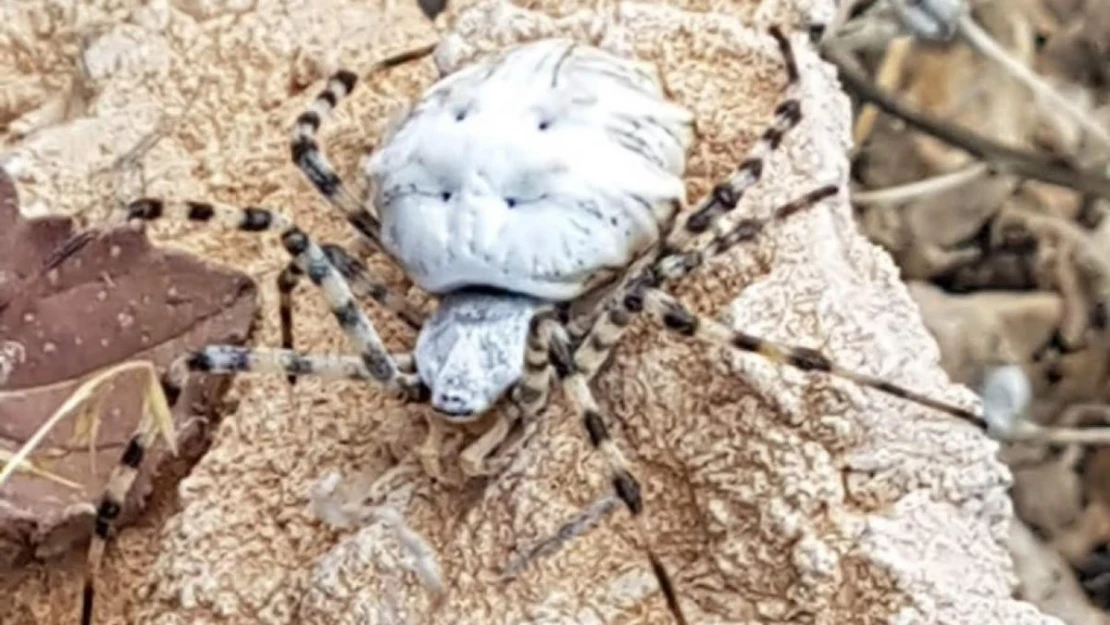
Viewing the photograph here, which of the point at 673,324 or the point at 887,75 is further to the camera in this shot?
the point at 887,75

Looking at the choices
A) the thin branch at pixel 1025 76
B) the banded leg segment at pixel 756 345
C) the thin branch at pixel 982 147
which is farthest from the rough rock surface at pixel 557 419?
the thin branch at pixel 982 147

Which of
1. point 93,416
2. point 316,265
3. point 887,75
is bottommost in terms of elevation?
point 887,75

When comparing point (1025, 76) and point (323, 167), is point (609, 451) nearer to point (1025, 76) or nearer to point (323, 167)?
point (323, 167)

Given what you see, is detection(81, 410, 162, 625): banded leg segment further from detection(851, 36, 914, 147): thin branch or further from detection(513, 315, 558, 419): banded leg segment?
detection(851, 36, 914, 147): thin branch

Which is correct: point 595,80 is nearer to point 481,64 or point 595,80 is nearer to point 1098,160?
point 481,64

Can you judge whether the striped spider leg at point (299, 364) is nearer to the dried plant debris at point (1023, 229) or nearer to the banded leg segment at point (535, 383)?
the banded leg segment at point (535, 383)

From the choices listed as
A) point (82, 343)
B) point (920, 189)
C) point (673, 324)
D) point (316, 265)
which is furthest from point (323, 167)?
point (920, 189)
